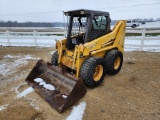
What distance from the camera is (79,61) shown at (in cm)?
429

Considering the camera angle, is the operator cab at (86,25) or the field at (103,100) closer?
the field at (103,100)

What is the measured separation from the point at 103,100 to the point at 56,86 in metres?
1.30

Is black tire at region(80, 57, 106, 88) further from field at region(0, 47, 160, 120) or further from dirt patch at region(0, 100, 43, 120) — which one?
dirt patch at region(0, 100, 43, 120)

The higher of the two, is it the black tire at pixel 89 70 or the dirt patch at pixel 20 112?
the black tire at pixel 89 70

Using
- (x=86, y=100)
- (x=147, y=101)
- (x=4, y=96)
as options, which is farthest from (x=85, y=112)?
(x=4, y=96)

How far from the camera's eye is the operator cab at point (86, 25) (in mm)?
4504

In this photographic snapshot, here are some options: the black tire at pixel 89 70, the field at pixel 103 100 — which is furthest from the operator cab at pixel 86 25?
the field at pixel 103 100

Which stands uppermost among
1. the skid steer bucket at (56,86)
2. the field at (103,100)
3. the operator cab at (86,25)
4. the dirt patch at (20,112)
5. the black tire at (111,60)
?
the operator cab at (86,25)

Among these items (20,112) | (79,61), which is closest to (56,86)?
(79,61)

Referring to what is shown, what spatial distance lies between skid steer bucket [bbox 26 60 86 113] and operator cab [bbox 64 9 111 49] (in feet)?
3.57

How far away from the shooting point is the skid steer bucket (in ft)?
12.0

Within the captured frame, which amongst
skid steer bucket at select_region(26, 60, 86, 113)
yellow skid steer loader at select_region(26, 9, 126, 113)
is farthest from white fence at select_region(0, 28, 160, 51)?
skid steer bucket at select_region(26, 60, 86, 113)

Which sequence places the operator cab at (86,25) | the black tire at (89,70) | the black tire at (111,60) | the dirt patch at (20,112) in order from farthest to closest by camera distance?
the black tire at (111,60), the operator cab at (86,25), the black tire at (89,70), the dirt patch at (20,112)

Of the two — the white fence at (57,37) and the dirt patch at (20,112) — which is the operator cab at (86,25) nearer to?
the dirt patch at (20,112)
